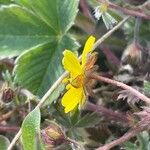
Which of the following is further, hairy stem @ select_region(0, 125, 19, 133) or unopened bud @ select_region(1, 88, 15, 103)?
hairy stem @ select_region(0, 125, 19, 133)

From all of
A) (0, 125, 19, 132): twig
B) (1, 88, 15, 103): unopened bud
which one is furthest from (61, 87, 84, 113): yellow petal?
(0, 125, 19, 132): twig

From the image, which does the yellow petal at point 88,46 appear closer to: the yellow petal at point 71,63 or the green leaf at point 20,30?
the yellow petal at point 71,63

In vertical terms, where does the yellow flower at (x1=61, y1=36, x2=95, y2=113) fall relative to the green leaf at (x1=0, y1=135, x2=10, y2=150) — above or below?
above

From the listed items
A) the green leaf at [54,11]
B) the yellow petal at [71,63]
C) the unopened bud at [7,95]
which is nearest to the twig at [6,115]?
the unopened bud at [7,95]

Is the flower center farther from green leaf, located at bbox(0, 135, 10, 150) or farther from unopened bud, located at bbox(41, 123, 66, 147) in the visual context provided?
green leaf, located at bbox(0, 135, 10, 150)

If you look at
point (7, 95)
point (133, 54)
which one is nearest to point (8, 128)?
point (7, 95)

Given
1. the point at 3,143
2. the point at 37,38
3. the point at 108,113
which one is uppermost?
the point at 37,38

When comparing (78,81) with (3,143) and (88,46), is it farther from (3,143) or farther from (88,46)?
(3,143)

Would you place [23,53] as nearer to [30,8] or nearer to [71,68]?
[30,8]
